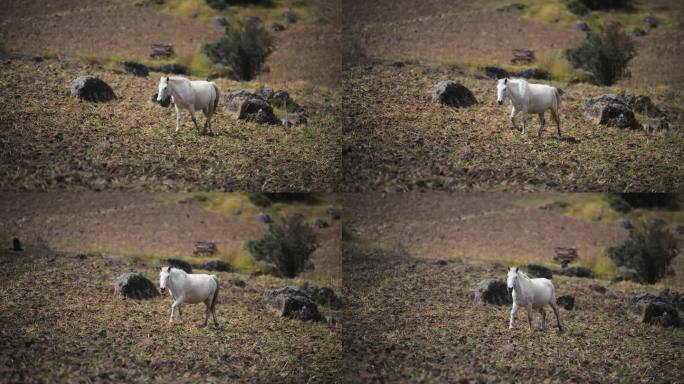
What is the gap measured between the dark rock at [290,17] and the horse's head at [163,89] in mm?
2160

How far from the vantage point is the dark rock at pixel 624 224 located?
42.5ft

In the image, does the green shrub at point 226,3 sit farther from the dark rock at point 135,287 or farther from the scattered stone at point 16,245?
the scattered stone at point 16,245

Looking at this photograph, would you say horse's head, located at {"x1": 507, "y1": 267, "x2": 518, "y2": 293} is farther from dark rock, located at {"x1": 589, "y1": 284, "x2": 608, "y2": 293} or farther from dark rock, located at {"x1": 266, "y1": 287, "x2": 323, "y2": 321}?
dark rock, located at {"x1": 266, "y1": 287, "x2": 323, "y2": 321}

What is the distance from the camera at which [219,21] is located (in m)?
13.8

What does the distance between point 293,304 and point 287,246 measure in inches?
26.7

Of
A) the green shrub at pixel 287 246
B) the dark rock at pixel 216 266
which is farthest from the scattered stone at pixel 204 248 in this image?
the green shrub at pixel 287 246

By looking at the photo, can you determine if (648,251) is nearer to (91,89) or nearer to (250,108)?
(250,108)

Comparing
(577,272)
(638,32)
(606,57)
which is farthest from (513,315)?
(638,32)

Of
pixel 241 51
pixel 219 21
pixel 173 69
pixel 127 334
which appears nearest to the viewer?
pixel 127 334

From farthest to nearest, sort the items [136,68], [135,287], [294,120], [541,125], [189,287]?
[136,68] → [294,120] → [541,125] → [135,287] → [189,287]

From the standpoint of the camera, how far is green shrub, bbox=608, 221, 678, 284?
42.0 feet

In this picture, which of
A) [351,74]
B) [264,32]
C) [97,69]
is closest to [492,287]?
[351,74]

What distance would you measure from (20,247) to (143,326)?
5.31ft

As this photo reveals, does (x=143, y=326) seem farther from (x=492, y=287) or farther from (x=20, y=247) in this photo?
(x=492, y=287)
